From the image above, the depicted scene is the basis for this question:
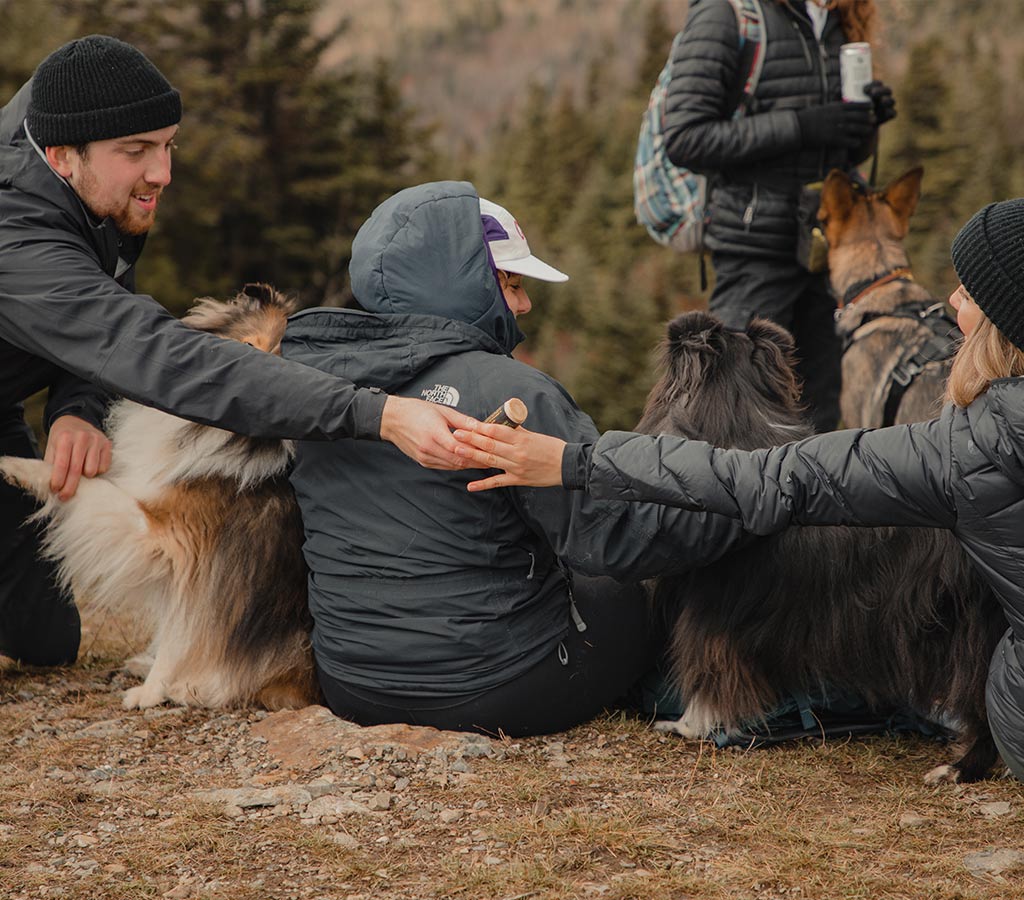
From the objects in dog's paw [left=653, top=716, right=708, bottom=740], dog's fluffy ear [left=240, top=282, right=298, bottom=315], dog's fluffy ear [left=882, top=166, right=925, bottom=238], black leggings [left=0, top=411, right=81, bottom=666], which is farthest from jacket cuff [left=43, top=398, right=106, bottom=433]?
dog's fluffy ear [left=882, top=166, right=925, bottom=238]

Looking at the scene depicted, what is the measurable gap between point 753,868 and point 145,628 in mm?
3272

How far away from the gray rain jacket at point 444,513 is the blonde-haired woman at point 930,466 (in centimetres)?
19

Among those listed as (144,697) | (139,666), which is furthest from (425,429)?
(139,666)

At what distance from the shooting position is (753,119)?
5219mm

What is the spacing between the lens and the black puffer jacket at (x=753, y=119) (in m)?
5.20

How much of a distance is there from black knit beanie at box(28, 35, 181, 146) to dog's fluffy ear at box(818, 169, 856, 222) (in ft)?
11.1

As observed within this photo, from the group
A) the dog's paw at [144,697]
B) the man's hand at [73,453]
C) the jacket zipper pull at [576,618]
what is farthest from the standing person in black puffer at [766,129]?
the dog's paw at [144,697]

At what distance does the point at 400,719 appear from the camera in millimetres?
3463

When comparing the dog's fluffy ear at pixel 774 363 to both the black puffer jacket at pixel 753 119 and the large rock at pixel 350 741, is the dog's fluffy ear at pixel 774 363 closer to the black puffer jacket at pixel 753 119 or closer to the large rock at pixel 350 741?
the large rock at pixel 350 741

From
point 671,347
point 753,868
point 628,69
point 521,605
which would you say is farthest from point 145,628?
point 628,69

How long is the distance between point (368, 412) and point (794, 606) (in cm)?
138

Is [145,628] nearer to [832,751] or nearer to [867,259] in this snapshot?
[832,751]

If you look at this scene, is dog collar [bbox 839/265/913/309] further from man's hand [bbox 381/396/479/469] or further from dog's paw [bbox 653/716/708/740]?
man's hand [bbox 381/396/479/469]

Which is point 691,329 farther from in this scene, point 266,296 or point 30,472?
Result: point 30,472
